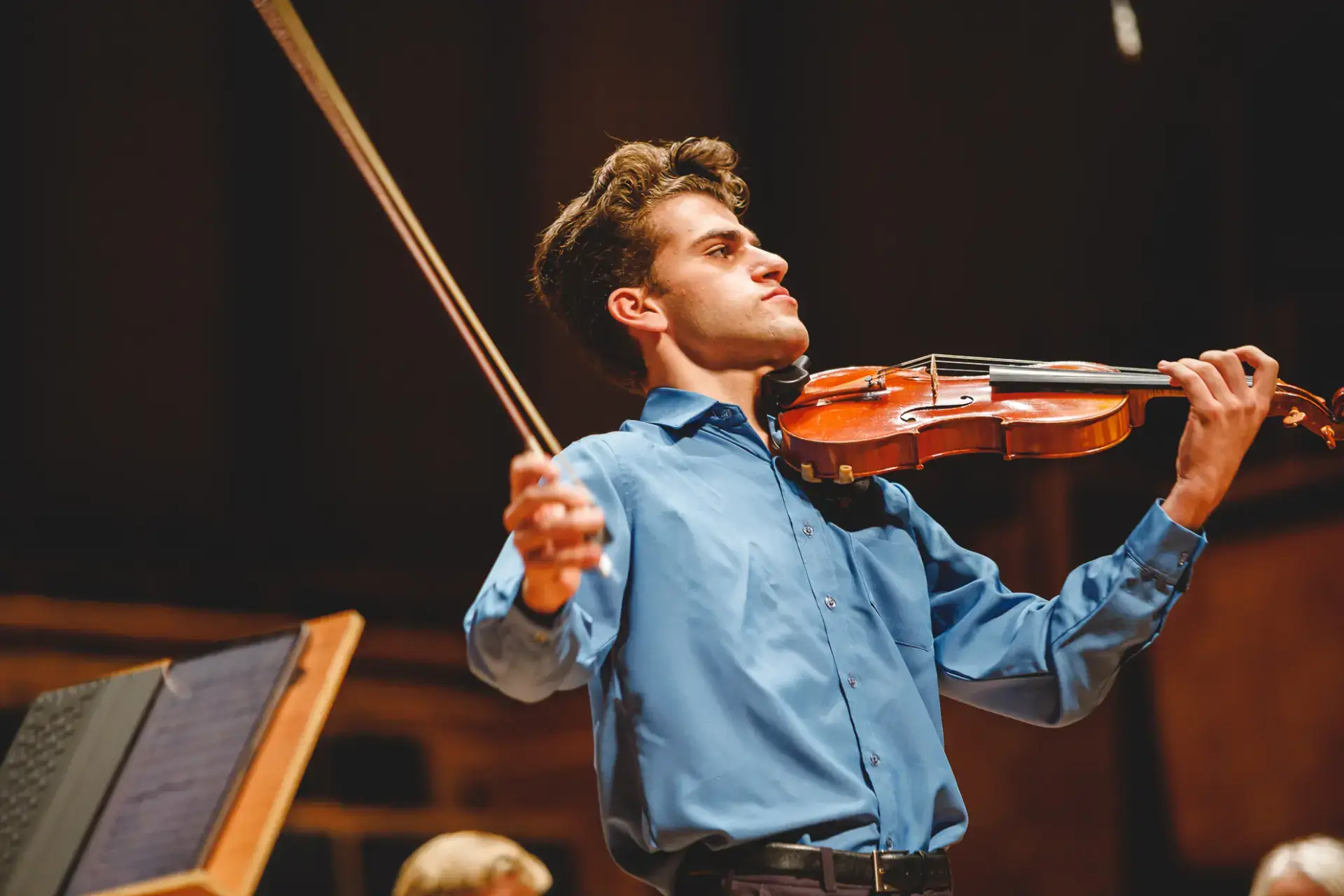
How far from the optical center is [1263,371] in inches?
55.9

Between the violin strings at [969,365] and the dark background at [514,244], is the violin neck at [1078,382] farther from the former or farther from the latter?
the dark background at [514,244]

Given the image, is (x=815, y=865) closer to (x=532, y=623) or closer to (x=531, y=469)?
(x=532, y=623)

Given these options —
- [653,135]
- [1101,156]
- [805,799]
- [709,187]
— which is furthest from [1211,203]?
[805,799]

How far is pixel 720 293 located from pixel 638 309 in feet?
0.41

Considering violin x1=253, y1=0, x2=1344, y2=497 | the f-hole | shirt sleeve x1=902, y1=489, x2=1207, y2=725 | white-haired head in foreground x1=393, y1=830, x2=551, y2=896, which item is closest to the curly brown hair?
violin x1=253, y1=0, x2=1344, y2=497

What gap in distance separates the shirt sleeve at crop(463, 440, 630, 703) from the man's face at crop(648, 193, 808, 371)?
0.34 m

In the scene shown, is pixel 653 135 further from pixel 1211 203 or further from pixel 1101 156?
pixel 1211 203

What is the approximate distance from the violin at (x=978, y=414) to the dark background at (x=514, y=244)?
86.7 inches

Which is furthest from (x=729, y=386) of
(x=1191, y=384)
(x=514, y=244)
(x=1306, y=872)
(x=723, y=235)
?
(x=514, y=244)

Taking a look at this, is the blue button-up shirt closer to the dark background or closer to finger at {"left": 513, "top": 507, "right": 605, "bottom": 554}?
finger at {"left": 513, "top": 507, "right": 605, "bottom": 554}

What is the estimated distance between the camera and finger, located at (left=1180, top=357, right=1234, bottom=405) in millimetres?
1405

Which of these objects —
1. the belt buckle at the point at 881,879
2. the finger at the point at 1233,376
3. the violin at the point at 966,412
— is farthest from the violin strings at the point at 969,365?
the belt buckle at the point at 881,879

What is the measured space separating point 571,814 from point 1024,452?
3296 mm

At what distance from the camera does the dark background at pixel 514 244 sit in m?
3.71
